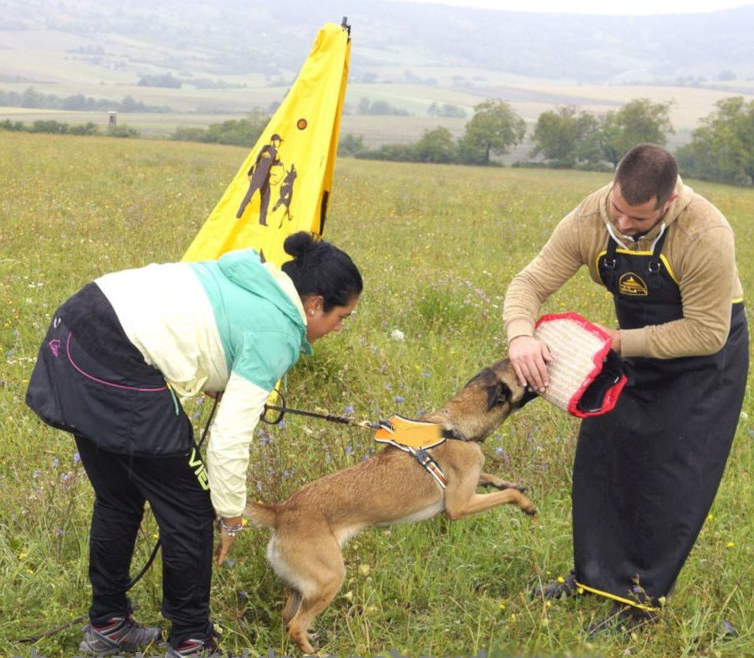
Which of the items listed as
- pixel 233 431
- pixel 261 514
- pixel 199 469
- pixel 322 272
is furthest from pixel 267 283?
pixel 261 514

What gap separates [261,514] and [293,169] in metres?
2.96

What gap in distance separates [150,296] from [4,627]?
5.25ft

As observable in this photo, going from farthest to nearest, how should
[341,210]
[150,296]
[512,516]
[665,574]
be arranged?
[341,210]
[512,516]
[665,574]
[150,296]

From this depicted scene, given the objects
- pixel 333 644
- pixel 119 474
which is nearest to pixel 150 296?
pixel 119 474

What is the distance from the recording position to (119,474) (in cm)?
310

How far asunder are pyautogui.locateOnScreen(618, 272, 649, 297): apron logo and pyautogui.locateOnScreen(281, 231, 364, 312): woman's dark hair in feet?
3.86

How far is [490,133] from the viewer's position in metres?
73.6

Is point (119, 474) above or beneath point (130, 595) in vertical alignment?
above

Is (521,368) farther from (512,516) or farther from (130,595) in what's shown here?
(130,595)

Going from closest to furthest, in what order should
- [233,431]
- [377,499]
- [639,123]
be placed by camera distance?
[233,431]
[377,499]
[639,123]

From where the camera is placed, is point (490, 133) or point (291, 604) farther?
point (490, 133)

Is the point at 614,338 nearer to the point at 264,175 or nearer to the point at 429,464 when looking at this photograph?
the point at 429,464

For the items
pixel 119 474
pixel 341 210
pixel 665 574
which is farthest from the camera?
pixel 341 210

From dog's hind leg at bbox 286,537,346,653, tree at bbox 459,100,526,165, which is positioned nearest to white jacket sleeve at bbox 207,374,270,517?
dog's hind leg at bbox 286,537,346,653
